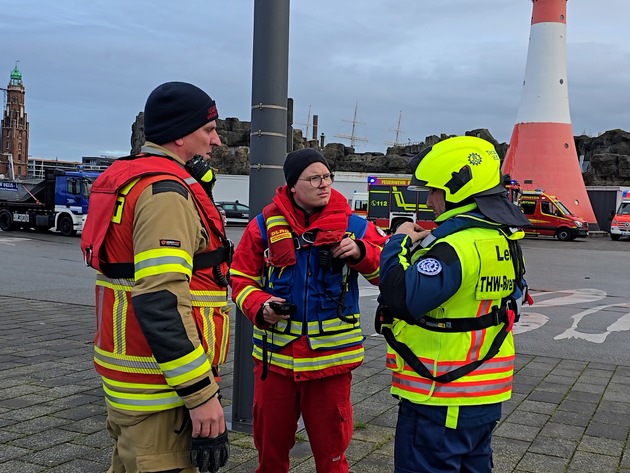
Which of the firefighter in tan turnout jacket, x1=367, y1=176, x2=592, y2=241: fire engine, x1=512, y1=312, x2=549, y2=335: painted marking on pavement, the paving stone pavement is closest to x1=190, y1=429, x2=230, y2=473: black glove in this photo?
the firefighter in tan turnout jacket

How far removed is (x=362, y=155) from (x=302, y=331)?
227 ft

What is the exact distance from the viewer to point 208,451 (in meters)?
2.38

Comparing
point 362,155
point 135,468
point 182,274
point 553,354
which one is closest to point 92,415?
point 135,468

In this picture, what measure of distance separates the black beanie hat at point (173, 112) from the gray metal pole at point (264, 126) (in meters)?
2.31

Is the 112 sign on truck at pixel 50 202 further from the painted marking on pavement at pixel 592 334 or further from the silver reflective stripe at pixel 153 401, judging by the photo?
the silver reflective stripe at pixel 153 401

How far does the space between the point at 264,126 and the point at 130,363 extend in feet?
9.15

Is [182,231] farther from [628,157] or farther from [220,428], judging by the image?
[628,157]

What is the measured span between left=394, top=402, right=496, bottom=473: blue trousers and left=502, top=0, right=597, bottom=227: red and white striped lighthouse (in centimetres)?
3431

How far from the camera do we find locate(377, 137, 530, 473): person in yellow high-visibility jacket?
8.91 ft

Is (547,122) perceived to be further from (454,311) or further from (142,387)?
(142,387)

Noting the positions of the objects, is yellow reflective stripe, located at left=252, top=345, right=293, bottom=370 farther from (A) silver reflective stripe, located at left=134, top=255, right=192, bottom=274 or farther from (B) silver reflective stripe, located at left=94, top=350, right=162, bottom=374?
(A) silver reflective stripe, located at left=134, top=255, right=192, bottom=274

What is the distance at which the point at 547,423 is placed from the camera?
5.39 m

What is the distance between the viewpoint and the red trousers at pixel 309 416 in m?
3.39

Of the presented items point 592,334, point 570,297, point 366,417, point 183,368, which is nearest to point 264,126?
point 366,417
